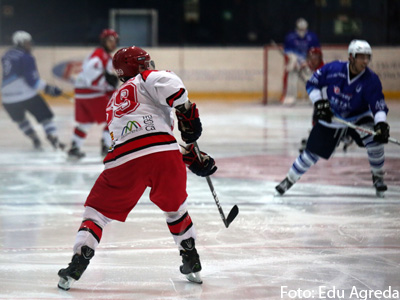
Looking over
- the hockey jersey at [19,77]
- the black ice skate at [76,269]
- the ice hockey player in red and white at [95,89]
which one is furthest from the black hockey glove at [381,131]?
the hockey jersey at [19,77]

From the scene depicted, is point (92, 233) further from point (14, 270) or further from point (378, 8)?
point (378, 8)

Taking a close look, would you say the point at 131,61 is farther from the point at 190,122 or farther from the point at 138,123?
the point at 190,122

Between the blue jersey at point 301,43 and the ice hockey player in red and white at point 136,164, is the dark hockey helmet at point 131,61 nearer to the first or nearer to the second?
the ice hockey player in red and white at point 136,164

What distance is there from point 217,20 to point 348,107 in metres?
10.9

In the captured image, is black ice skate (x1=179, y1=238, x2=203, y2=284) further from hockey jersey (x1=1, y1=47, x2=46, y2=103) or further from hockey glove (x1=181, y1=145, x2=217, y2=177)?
hockey jersey (x1=1, y1=47, x2=46, y2=103)

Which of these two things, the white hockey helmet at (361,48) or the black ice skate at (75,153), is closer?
the white hockey helmet at (361,48)

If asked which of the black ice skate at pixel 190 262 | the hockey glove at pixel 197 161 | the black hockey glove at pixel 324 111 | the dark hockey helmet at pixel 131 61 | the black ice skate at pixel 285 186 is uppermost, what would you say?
the dark hockey helmet at pixel 131 61

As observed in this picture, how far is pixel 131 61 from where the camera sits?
354 cm

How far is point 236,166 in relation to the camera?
7355 millimetres

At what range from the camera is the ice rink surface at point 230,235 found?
11.6 ft

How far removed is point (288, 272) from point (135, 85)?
1170 mm

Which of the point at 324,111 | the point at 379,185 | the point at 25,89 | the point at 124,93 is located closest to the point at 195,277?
the point at 124,93

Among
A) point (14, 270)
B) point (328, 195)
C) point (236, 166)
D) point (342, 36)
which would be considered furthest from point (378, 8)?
point (14, 270)

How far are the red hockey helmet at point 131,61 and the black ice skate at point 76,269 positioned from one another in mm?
821
